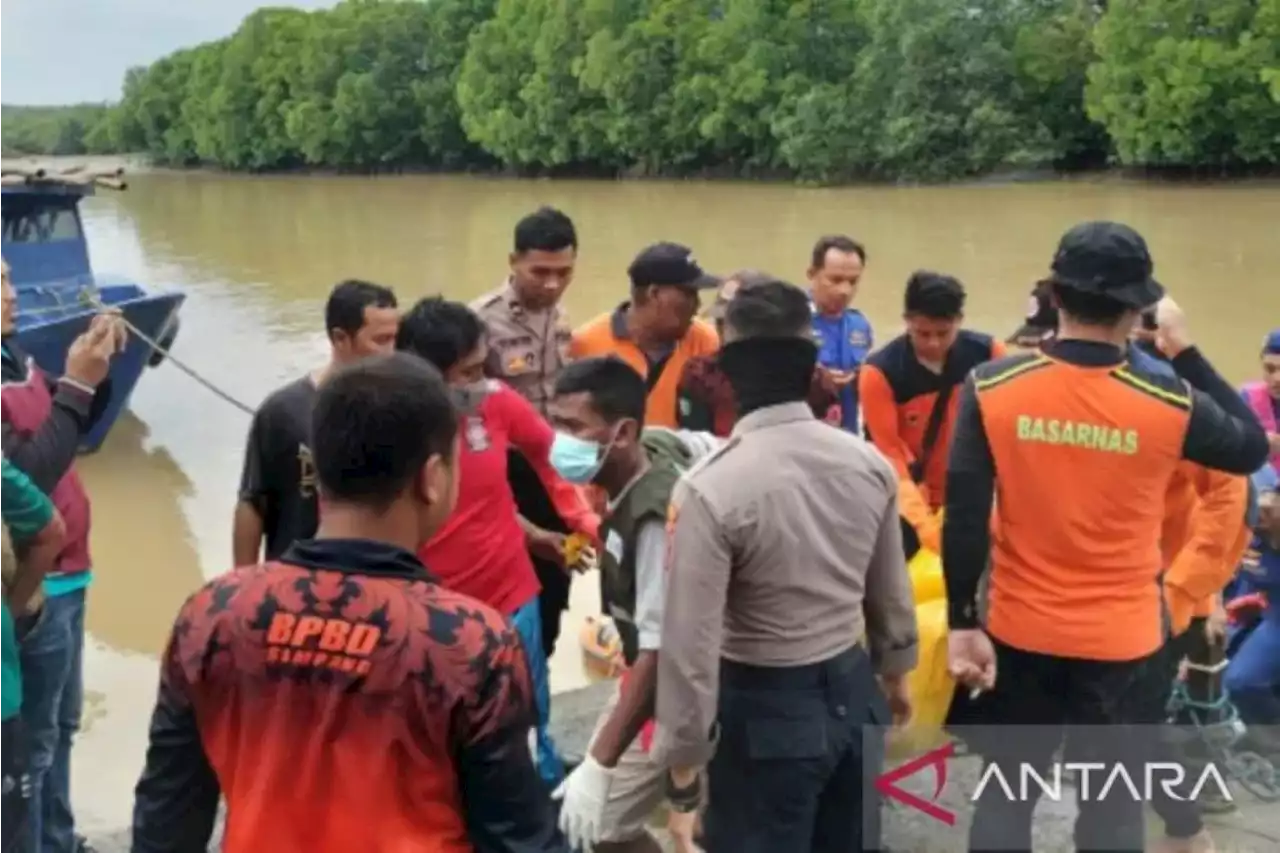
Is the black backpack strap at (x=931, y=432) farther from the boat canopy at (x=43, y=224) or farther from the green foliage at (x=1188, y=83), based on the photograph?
the green foliage at (x=1188, y=83)

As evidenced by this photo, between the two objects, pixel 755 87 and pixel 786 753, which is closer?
pixel 786 753

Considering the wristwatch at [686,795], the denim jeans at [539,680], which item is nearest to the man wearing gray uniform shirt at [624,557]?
the wristwatch at [686,795]

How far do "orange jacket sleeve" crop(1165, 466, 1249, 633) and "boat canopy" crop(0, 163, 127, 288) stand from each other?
37.7 ft

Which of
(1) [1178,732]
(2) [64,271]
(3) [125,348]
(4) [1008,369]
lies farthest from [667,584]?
(2) [64,271]

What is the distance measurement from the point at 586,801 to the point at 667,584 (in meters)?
0.53

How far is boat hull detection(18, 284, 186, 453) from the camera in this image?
11.3 m

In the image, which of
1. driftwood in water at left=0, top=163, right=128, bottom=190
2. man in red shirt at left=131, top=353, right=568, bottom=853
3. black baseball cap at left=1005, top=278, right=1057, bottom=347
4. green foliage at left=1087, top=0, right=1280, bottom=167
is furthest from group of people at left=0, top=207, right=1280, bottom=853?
green foliage at left=1087, top=0, right=1280, bottom=167

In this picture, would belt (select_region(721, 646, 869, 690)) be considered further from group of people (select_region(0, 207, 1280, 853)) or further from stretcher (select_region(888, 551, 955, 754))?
stretcher (select_region(888, 551, 955, 754))

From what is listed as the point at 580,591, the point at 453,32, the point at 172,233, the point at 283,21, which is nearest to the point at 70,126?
the point at 283,21

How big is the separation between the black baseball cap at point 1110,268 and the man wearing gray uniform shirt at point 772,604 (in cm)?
54

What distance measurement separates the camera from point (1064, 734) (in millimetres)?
2984

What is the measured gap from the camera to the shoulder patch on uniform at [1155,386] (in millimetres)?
2754

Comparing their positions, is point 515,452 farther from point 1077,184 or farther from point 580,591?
point 1077,184

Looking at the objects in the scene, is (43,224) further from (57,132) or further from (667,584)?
(57,132)
